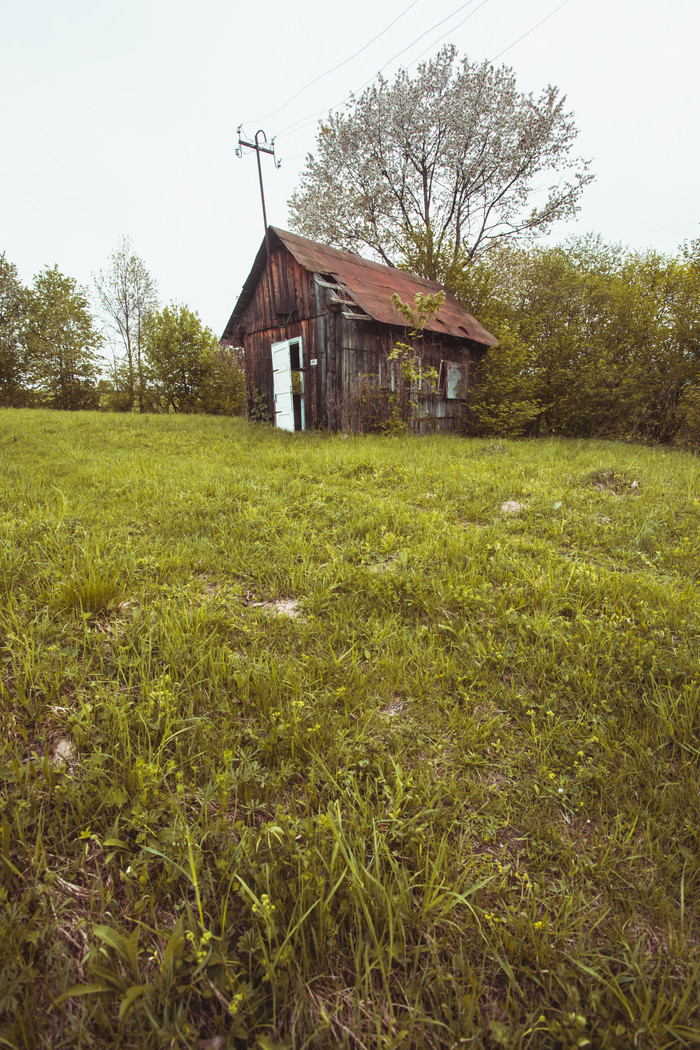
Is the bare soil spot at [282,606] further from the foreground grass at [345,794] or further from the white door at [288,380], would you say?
the white door at [288,380]

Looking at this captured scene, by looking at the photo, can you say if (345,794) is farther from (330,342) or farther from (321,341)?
(321,341)

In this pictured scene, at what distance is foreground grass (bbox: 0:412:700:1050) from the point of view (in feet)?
3.40

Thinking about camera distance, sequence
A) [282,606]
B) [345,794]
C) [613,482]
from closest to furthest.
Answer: [345,794], [282,606], [613,482]

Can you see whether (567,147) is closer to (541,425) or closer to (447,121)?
(447,121)

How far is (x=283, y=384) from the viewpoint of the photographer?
1141 centimetres

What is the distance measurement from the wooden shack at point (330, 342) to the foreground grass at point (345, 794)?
7.86m

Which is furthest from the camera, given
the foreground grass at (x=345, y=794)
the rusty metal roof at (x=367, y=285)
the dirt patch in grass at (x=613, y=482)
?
the rusty metal roof at (x=367, y=285)

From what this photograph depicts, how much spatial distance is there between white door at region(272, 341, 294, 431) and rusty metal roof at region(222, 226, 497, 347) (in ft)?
6.84

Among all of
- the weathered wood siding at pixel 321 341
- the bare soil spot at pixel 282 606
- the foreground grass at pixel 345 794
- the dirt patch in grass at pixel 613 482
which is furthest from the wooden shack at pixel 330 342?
the bare soil spot at pixel 282 606

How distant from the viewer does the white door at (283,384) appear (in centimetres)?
1113

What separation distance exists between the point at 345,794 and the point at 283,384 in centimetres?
1111

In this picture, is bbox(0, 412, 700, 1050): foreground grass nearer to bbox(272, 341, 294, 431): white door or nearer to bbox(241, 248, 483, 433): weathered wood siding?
bbox(241, 248, 483, 433): weathered wood siding

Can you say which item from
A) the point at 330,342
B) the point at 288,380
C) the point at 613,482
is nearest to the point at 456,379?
the point at 330,342

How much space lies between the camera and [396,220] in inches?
820
